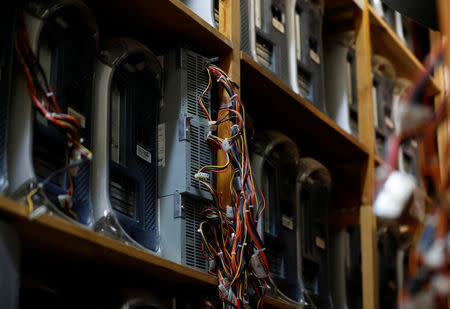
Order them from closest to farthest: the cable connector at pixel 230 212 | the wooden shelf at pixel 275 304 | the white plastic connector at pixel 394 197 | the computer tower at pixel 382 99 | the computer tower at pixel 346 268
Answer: the white plastic connector at pixel 394 197 < the cable connector at pixel 230 212 < the wooden shelf at pixel 275 304 < the computer tower at pixel 346 268 < the computer tower at pixel 382 99

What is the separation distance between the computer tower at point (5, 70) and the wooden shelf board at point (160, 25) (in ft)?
1.29

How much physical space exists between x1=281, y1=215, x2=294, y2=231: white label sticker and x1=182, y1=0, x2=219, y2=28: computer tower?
0.56m

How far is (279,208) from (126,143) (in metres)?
0.63

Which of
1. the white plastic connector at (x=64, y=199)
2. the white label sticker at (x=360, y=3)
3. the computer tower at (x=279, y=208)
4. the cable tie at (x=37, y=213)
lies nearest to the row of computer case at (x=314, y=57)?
the white label sticker at (x=360, y=3)

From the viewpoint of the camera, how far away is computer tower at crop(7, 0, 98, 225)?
125 centimetres

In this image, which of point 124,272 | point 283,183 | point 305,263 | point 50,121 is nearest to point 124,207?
point 124,272

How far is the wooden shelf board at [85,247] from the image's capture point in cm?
118

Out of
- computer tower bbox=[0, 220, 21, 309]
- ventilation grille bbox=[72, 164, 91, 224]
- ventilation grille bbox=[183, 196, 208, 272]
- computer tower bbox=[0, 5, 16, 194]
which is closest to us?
computer tower bbox=[0, 220, 21, 309]

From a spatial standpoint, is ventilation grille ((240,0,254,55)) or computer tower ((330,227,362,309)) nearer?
ventilation grille ((240,0,254,55))

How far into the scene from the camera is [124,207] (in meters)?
1.54

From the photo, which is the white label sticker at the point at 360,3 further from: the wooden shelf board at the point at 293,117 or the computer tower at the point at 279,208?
the computer tower at the point at 279,208

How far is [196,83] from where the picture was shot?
1.76 meters

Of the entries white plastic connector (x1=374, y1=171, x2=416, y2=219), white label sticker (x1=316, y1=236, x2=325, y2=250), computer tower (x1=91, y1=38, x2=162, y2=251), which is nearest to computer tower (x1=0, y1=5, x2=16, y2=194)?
computer tower (x1=91, y1=38, x2=162, y2=251)

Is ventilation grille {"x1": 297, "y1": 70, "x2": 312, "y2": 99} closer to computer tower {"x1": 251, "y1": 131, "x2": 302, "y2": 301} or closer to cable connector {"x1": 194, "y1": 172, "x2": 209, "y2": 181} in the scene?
computer tower {"x1": 251, "y1": 131, "x2": 302, "y2": 301}
